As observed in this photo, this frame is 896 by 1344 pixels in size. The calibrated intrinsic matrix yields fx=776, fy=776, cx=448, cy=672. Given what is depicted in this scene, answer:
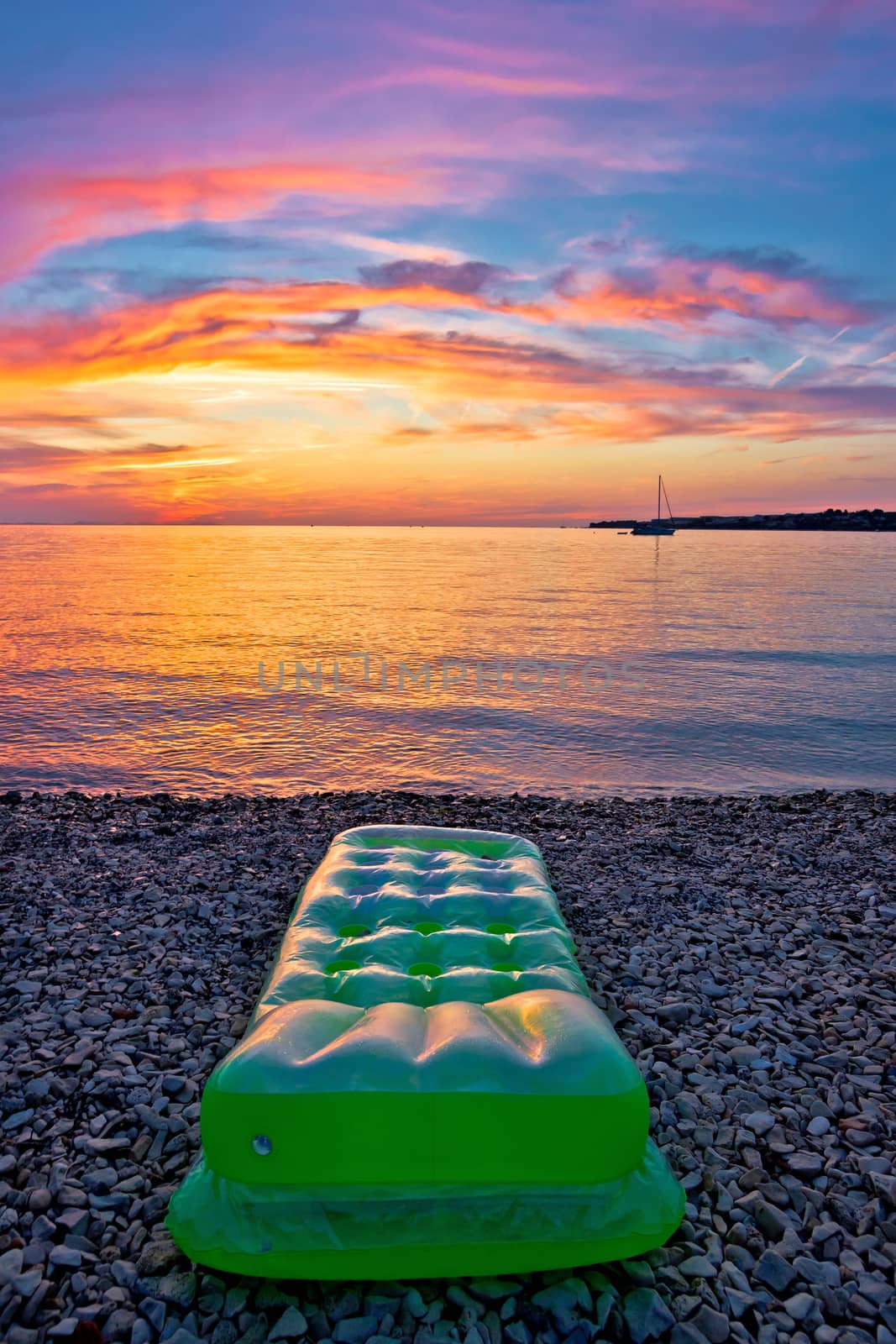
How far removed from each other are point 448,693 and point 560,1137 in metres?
15.1

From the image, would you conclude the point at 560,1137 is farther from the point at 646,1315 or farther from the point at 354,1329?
the point at 354,1329

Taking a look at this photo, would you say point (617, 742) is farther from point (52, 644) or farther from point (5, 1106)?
point (52, 644)

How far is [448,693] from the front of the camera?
59.5ft

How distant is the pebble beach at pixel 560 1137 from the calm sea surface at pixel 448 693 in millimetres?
4130

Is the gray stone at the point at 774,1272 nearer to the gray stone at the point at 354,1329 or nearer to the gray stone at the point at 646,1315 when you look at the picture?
the gray stone at the point at 646,1315

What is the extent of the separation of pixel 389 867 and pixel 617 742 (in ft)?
31.7

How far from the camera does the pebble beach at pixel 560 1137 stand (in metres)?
2.95

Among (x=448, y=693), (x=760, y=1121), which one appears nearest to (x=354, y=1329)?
(x=760, y=1121)

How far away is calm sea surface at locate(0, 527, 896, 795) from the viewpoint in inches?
500

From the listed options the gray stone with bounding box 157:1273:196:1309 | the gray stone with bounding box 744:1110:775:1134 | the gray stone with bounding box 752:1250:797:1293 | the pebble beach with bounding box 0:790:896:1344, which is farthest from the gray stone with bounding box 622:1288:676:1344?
the gray stone with bounding box 157:1273:196:1309

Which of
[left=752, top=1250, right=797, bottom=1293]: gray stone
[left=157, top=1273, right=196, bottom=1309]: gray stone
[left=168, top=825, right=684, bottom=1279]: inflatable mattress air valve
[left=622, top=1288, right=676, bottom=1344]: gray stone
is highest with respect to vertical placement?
[left=168, top=825, right=684, bottom=1279]: inflatable mattress air valve

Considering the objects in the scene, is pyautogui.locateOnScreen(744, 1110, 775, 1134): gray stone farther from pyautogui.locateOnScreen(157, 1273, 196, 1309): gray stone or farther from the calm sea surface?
the calm sea surface

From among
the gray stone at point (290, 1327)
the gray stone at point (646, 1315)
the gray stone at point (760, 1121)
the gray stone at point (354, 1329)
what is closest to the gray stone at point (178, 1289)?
the gray stone at point (290, 1327)

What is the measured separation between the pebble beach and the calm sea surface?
4.13m
